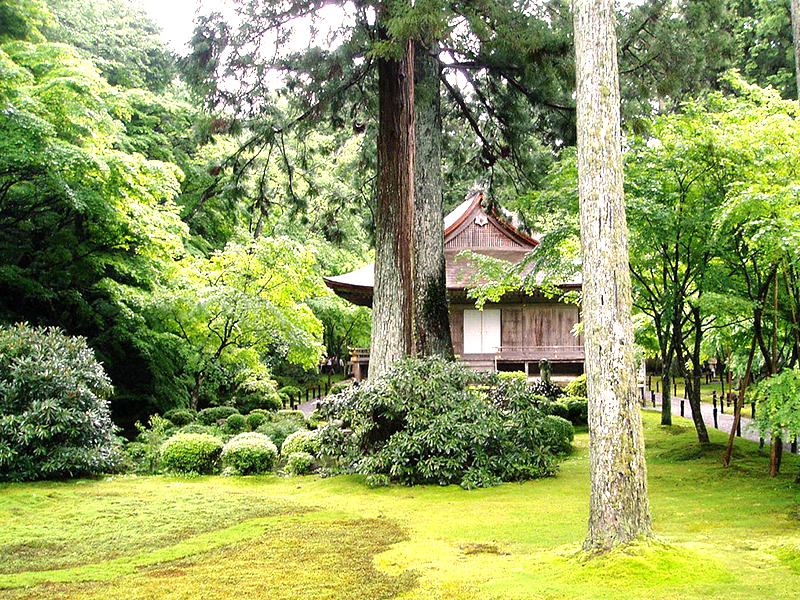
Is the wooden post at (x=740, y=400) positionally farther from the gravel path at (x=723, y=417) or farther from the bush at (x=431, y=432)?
the bush at (x=431, y=432)

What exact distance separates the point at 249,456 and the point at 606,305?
7.06 metres

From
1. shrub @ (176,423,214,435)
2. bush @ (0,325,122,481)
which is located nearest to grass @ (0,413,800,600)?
bush @ (0,325,122,481)

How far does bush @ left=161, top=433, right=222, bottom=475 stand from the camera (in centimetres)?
1042

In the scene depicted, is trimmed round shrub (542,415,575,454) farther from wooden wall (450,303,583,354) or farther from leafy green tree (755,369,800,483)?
wooden wall (450,303,583,354)

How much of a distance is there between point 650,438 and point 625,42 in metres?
7.14

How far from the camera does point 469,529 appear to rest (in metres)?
6.46

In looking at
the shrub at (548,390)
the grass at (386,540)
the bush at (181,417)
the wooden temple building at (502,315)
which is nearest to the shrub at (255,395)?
the bush at (181,417)

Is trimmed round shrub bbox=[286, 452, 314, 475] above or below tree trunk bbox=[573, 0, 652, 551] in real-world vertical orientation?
below

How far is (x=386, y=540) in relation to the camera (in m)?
6.10

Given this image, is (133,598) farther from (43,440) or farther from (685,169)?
(685,169)

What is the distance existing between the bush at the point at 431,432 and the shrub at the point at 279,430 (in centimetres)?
286

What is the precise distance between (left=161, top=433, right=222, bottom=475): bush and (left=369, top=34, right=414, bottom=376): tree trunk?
2.76 meters

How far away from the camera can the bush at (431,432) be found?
9023 millimetres

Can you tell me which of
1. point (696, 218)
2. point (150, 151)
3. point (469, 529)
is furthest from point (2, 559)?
point (150, 151)
